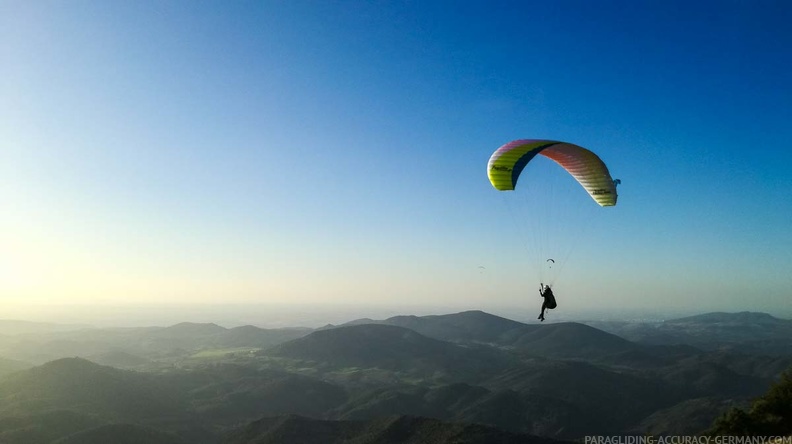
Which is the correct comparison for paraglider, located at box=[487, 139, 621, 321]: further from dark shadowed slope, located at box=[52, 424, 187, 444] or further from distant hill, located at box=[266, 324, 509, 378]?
distant hill, located at box=[266, 324, 509, 378]

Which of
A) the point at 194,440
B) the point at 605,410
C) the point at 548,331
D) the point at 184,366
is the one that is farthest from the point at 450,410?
the point at 548,331

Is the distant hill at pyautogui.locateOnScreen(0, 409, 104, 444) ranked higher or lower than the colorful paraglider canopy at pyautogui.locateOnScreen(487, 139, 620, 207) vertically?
lower

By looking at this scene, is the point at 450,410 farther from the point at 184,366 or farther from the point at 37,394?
the point at 184,366

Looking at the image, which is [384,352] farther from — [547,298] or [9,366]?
[547,298]

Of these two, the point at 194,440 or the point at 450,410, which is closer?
the point at 194,440

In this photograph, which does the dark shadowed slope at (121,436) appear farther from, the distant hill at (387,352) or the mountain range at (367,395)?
the distant hill at (387,352)

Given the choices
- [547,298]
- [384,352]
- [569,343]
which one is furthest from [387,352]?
[547,298]

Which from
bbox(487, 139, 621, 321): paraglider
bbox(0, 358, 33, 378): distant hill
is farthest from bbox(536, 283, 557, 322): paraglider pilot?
bbox(0, 358, 33, 378): distant hill

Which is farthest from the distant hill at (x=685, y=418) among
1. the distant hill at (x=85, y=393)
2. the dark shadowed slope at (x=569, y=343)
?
the dark shadowed slope at (x=569, y=343)
